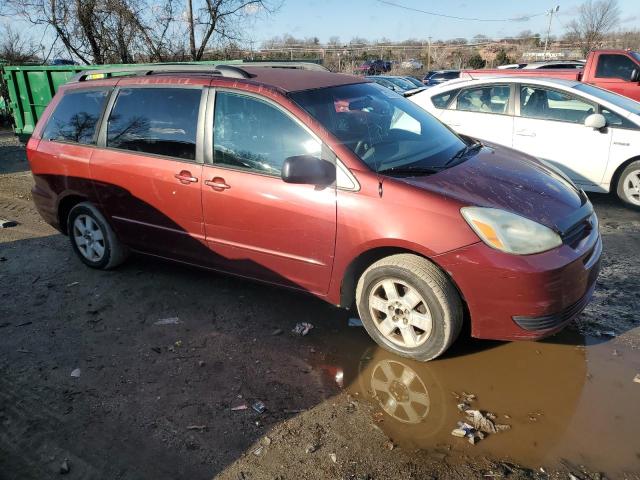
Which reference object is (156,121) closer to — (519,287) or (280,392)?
(280,392)

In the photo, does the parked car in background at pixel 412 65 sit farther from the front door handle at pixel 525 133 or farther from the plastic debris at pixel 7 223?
the plastic debris at pixel 7 223

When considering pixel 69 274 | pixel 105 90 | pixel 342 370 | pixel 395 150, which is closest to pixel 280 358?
pixel 342 370

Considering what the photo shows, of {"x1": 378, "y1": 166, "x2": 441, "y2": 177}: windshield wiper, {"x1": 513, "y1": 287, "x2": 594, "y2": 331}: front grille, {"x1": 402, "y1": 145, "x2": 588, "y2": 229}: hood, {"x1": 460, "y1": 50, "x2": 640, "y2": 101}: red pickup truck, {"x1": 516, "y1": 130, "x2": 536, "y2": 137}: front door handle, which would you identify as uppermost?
{"x1": 460, "y1": 50, "x2": 640, "y2": 101}: red pickup truck

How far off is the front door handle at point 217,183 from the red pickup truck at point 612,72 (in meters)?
7.97

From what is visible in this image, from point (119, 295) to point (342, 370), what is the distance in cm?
227

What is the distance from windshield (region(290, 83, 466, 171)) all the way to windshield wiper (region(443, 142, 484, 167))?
0.02 m

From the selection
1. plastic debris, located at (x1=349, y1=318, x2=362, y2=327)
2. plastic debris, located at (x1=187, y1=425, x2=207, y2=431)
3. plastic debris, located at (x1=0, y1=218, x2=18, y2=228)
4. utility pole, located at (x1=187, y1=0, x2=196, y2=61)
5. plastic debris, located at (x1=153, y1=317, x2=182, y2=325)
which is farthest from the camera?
utility pole, located at (x1=187, y1=0, x2=196, y2=61)

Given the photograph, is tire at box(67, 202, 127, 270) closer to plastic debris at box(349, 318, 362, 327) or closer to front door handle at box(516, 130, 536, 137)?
plastic debris at box(349, 318, 362, 327)

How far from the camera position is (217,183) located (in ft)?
12.4

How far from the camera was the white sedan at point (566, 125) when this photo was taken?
6.20 m

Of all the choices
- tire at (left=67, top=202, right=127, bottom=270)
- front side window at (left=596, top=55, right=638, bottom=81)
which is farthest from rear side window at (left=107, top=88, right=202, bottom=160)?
front side window at (left=596, top=55, right=638, bottom=81)

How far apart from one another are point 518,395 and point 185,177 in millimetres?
2830

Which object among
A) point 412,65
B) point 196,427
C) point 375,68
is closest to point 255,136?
point 196,427

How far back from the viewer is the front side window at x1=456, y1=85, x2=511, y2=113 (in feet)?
23.1
